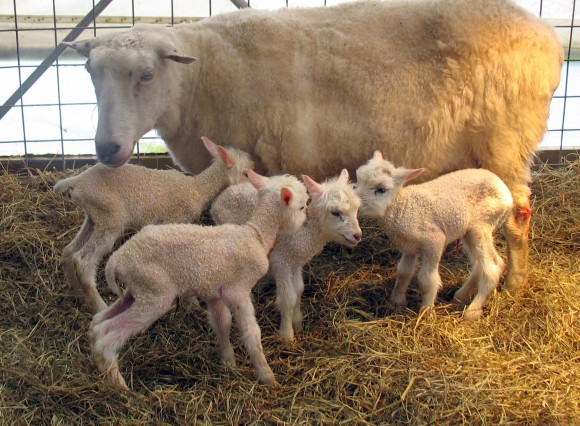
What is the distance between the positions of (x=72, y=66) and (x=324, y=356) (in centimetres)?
432

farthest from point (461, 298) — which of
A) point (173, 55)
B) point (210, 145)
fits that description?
point (173, 55)

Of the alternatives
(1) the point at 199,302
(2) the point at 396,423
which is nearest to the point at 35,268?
(1) the point at 199,302

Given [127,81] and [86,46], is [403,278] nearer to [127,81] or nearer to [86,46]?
[127,81]

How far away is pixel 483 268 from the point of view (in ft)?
13.3

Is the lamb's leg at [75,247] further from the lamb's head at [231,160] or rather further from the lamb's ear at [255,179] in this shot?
the lamb's ear at [255,179]

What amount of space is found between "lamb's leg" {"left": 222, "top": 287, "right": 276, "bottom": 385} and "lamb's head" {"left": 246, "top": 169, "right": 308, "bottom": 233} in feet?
1.22

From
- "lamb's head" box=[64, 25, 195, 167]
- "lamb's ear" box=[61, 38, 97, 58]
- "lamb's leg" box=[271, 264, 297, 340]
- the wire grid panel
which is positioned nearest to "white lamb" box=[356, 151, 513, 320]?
"lamb's leg" box=[271, 264, 297, 340]

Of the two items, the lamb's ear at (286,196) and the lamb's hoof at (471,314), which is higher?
the lamb's ear at (286,196)

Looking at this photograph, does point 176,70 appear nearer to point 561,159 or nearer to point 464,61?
point 464,61

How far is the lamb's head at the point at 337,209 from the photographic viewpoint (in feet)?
11.4

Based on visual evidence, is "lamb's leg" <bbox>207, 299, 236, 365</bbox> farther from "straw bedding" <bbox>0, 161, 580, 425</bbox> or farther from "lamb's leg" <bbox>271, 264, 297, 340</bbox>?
"lamb's leg" <bbox>271, 264, 297, 340</bbox>

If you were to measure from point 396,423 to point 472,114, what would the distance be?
191 centimetres

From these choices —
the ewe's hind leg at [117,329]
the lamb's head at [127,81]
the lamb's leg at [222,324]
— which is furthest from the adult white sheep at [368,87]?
the ewe's hind leg at [117,329]

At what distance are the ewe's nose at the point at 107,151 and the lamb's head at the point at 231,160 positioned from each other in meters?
0.45
